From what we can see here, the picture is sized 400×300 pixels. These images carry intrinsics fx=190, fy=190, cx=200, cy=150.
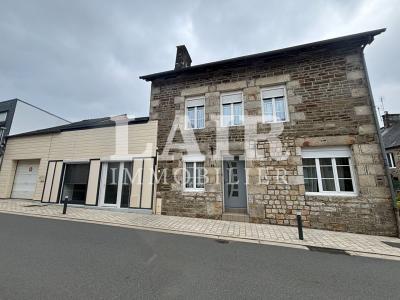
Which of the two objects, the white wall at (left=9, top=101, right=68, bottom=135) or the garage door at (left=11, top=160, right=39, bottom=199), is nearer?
the garage door at (left=11, top=160, right=39, bottom=199)

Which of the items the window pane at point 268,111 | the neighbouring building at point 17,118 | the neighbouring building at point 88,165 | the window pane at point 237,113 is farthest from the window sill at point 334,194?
the neighbouring building at point 17,118

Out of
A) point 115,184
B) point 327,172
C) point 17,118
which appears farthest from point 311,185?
point 17,118

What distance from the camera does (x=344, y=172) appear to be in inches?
250

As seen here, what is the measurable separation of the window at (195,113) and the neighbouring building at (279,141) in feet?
0.15

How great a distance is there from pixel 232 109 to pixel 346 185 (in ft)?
15.8

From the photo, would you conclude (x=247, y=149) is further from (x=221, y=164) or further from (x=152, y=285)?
(x=152, y=285)

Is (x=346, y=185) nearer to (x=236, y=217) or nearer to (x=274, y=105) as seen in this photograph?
(x=274, y=105)

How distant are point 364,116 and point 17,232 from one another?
10833 millimetres

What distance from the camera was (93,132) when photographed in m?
10.0

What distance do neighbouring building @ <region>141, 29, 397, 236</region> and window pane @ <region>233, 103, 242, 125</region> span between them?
0.19 ft

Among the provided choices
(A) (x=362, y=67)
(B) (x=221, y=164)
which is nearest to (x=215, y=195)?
(B) (x=221, y=164)

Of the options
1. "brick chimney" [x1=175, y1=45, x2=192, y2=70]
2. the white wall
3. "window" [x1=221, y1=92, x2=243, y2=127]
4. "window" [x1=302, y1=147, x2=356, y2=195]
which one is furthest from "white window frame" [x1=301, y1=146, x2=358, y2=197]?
the white wall

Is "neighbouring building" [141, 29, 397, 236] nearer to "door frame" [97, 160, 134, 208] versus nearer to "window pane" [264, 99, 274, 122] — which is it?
"window pane" [264, 99, 274, 122]

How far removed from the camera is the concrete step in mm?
6914
